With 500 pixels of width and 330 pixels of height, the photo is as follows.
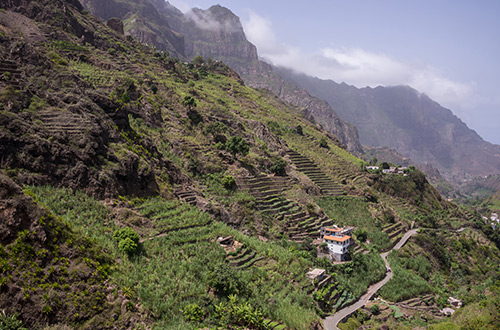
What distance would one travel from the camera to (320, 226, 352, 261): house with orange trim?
3845 centimetres

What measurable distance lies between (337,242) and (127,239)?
28.0 metres

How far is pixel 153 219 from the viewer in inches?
947

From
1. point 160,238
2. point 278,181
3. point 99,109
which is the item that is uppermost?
point 99,109

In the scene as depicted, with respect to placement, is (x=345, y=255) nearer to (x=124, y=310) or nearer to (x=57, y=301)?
(x=124, y=310)

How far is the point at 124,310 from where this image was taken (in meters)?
15.6

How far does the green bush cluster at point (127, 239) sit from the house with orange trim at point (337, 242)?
26.6 meters

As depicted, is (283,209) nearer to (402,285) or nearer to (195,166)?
(195,166)

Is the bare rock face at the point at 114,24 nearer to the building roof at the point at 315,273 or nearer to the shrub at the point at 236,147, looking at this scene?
the shrub at the point at 236,147

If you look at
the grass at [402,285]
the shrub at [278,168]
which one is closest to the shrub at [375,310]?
the grass at [402,285]

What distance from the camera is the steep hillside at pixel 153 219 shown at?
15141mm

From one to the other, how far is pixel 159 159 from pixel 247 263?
53.9 ft

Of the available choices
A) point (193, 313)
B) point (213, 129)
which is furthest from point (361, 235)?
point (193, 313)

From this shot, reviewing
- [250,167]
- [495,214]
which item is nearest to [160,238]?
→ [250,167]

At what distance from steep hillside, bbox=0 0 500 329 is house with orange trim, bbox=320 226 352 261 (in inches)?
47.6
